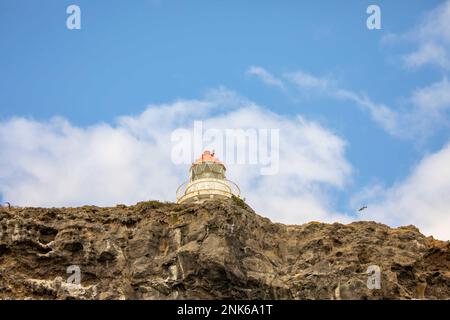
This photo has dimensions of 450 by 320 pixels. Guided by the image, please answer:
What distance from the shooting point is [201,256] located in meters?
30.7

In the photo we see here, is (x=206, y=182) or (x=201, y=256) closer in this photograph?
(x=201, y=256)

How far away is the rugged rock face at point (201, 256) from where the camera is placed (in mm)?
30484

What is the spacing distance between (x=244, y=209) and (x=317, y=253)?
3.78 m

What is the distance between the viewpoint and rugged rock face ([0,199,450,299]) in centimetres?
3048
